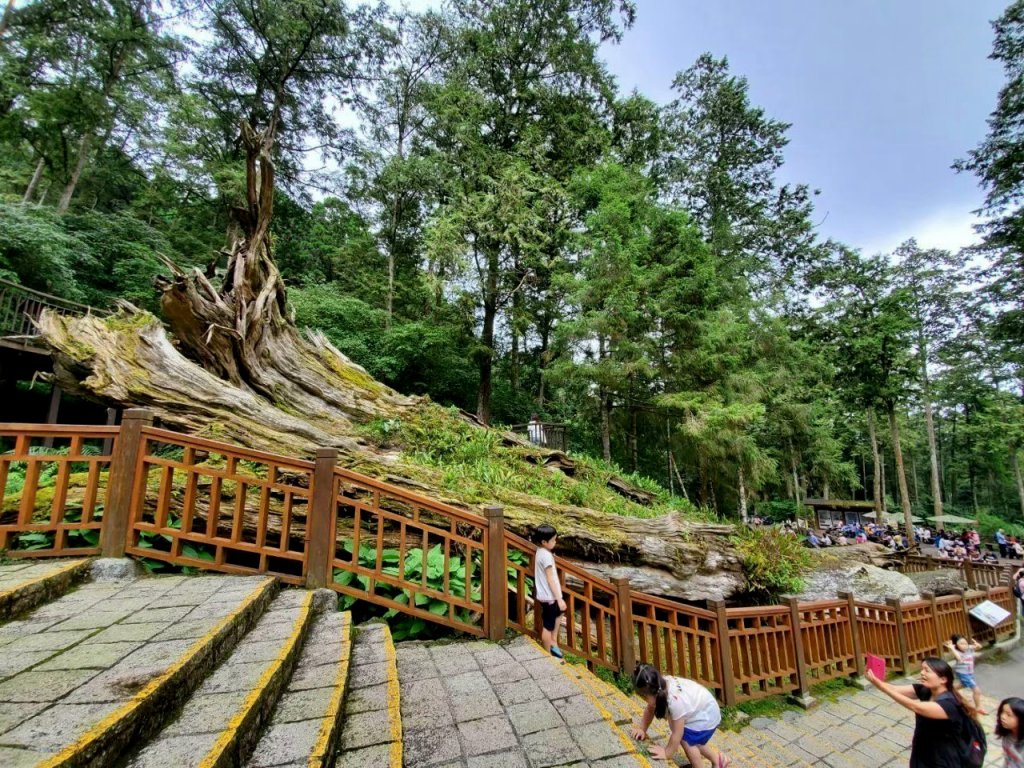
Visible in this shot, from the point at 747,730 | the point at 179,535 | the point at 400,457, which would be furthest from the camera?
the point at 400,457

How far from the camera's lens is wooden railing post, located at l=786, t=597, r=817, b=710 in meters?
5.17

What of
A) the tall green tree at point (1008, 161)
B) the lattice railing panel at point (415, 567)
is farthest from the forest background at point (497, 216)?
the lattice railing panel at point (415, 567)

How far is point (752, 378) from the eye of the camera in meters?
11.6

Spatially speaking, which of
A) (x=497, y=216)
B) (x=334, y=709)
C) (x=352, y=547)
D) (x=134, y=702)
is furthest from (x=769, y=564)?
(x=497, y=216)

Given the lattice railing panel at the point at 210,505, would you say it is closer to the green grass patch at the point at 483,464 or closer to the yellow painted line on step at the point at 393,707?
the yellow painted line on step at the point at 393,707

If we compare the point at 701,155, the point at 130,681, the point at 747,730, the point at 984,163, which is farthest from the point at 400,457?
the point at 984,163

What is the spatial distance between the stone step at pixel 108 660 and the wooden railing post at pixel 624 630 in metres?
3.12

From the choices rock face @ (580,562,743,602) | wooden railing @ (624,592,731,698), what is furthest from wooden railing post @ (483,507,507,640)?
rock face @ (580,562,743,602)

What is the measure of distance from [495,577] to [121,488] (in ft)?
9.56

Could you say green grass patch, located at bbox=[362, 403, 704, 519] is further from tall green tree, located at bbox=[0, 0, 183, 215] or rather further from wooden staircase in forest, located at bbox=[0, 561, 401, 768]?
tall green tree, located at bbox=[0, 0, 183, 215]

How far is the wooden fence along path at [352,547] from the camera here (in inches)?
125

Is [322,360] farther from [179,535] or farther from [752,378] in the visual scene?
[752,378]

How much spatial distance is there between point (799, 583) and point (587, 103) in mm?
15847

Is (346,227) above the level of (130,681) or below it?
above
